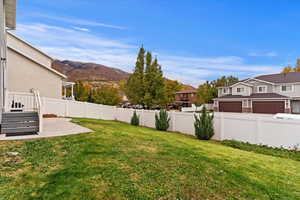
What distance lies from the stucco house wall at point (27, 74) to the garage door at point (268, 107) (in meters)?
28.6

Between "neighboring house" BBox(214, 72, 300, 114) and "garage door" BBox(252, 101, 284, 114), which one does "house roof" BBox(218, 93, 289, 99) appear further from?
"garage door" BBox(252, 101, 284, 114)

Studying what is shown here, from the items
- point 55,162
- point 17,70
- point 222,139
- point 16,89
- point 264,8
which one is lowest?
point 222,139

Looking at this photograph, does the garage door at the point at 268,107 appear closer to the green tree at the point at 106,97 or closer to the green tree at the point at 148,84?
the green tree at the point at 148,84

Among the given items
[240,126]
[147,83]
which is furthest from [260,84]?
[240,126]

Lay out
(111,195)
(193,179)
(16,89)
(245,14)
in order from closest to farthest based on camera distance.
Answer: (111,195)
(193,179)
(16,89)
(245,14)

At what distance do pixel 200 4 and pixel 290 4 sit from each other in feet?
26.6

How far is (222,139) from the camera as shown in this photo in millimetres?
9469

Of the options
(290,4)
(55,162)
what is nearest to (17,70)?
(55,162)

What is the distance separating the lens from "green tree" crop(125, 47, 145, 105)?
73.3ft

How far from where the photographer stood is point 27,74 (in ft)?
44.4

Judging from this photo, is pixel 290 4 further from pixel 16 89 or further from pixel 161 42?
pixel 16 89

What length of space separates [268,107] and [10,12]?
1259 inches

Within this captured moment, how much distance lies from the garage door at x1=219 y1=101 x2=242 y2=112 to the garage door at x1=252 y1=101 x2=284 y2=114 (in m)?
2.52

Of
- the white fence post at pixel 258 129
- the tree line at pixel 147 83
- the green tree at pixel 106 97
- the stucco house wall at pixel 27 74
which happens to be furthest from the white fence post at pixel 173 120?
the green tree at pixel 106 97
